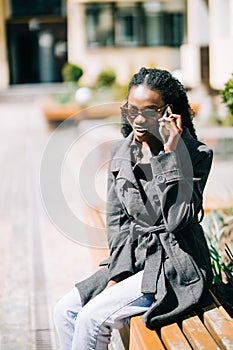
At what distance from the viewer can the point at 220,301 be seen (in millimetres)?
3529

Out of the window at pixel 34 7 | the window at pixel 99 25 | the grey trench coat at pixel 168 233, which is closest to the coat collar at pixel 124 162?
the grey trench coat at pixel 168 233

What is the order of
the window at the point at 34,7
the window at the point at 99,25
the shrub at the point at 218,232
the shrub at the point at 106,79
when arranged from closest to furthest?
the shrub at the point at 218,232, the shrub at the point at 106,79, the window at the point at 99,25, the window at the point at 34,7

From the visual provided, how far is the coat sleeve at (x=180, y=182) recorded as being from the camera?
3.12m

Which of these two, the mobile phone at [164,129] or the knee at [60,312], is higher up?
the mobile phone at [164,129]

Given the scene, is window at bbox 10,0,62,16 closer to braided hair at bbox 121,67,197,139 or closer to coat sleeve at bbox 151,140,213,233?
braided hair at bbox 121,67,197,139

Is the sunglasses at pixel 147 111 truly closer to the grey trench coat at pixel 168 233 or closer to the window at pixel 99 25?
the grey trench coat at pixel 168 233

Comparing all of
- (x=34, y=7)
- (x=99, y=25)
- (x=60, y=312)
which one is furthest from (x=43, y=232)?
(x=34, y=7)

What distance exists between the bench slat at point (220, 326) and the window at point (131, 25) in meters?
29.6

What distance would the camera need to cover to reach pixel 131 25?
32.8 m

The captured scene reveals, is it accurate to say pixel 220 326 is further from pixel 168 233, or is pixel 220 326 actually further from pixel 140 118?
pixel 140 118

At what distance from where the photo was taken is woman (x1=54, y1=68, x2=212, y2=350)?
3.14 m

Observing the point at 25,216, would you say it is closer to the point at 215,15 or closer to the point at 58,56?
the point at 215,15

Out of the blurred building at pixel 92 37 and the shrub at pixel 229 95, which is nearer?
the shrub at pixel 229 95

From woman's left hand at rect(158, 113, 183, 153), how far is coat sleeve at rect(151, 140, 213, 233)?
41mm
